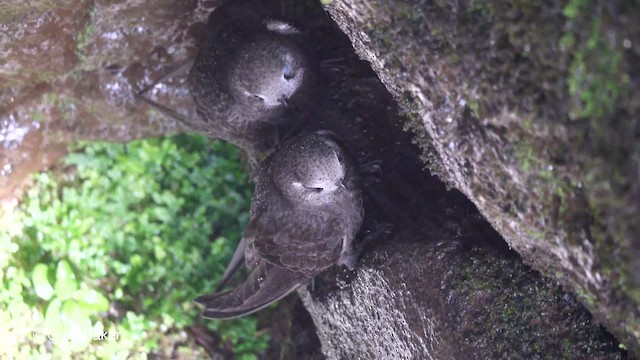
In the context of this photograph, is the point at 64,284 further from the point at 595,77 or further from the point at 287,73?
the point at 595,77

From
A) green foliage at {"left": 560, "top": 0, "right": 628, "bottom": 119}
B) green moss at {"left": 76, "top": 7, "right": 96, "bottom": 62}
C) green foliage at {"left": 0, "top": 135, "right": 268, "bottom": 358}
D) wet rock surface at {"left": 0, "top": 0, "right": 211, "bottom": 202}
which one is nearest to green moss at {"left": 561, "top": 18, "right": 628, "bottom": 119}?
green foliage at {"left": 560, "top": 0, "right": 628, "bottom": 119}

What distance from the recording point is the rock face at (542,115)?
47.0 inches

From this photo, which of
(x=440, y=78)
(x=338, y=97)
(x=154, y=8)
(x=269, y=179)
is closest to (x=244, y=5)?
(x=154, y=8)

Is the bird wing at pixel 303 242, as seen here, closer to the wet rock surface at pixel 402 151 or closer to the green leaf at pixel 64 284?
the wet rock surface at pixel 402 151

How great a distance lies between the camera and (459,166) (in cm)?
169

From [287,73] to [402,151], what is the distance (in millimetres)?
593

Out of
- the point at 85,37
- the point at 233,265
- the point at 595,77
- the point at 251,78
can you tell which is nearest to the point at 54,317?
the point at 233,265

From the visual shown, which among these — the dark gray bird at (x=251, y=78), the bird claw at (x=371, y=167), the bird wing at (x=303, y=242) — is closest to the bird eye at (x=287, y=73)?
the dark gray bird at (x=251, y=78)

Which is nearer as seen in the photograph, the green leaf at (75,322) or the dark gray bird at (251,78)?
the dark gray bird at (251,78)

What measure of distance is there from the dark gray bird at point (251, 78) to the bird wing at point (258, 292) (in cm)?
63

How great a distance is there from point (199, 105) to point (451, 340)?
64.8 inches

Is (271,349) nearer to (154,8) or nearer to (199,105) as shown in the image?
(199,105)

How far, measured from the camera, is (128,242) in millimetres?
3178

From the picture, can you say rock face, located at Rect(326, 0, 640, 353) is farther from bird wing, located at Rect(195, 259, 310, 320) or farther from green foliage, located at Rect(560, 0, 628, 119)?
bird wing, located at Rect(195, 259, 310, 320)
